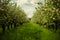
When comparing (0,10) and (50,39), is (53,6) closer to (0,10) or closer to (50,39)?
(50,39)

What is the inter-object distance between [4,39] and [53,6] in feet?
30.9

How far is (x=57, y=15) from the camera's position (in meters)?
29.0

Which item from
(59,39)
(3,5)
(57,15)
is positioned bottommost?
(59,39)

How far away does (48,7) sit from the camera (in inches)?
1231

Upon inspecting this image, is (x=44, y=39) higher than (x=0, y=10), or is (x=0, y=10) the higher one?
(x=0, y=10)

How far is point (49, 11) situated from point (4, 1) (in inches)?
294

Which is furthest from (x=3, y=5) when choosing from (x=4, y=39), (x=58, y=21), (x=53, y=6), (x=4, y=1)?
(x=58, y=21)

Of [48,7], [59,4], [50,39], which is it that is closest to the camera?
[50,39]

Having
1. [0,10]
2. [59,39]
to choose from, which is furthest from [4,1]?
[59,39]

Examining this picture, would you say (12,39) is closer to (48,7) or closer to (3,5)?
(3,5)

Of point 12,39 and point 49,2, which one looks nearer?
point 12,39

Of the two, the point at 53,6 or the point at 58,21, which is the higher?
the point at 53,6

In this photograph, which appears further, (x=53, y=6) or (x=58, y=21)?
(x=58, y=21)

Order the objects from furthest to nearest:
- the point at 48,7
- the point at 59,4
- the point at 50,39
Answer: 1. the point at 48,7
2. the point at 59,4
3. the point at 50,39
